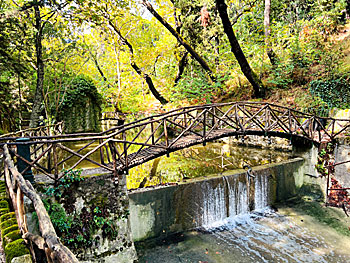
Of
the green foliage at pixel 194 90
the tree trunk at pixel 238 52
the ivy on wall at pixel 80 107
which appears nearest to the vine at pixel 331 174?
the tree trunk at pixel 238 52

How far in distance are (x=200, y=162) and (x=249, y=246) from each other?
498 cm

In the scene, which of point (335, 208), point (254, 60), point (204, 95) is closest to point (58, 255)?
point (335, 208)

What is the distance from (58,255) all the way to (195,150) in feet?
38.8

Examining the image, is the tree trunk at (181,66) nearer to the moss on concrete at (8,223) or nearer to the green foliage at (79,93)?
the green foliage at (79,93)

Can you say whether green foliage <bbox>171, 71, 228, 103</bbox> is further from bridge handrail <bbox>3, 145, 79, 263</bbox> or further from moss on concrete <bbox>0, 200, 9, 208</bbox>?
bridge handrail <bbox>3, 145, 79, 263</bbox>

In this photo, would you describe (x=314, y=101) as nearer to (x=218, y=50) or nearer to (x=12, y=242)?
(x=218, y=50)

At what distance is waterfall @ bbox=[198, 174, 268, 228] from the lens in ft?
23.7

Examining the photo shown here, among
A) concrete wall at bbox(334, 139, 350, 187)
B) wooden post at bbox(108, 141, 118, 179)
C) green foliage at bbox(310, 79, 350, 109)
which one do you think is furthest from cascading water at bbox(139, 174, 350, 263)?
green foliage at bbox(310, 79, 350, 109)

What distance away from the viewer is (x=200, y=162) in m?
10.8

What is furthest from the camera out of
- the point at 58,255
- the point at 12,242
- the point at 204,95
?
the point at 204,95

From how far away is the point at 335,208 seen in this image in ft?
27.4

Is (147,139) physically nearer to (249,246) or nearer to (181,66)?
(249,246)

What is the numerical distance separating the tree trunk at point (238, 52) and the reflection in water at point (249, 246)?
8101mm

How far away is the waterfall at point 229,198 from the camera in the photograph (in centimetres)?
724
